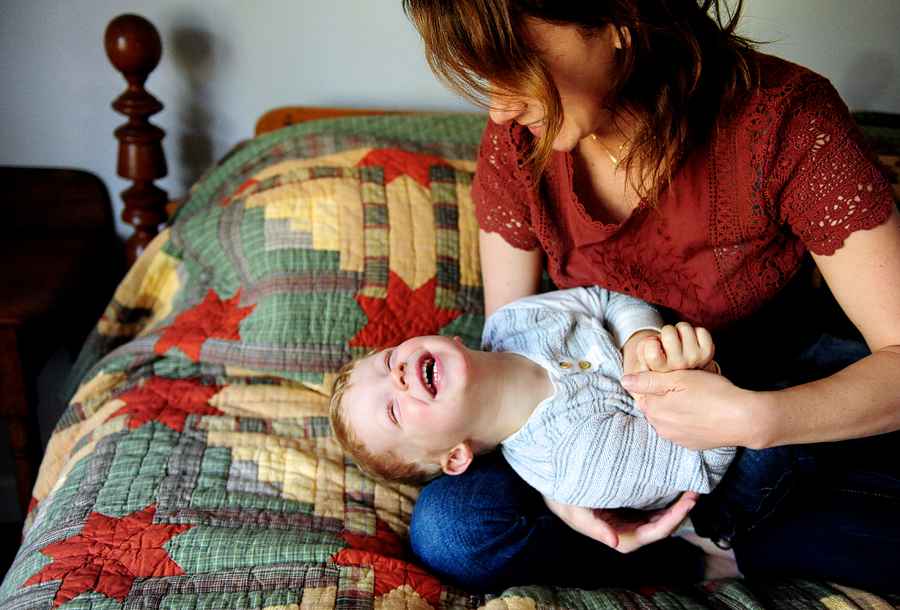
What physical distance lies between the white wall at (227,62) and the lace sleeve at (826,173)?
107 cm

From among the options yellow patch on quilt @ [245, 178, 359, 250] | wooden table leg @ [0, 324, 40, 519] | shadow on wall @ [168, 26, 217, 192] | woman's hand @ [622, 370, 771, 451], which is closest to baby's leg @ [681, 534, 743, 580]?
woman's hand @ [622, 370, 771, 451]

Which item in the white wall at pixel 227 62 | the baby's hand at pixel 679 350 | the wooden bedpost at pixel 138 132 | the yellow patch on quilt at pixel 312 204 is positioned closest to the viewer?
the baby's hand at pixel 679 350

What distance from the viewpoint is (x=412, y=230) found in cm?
139

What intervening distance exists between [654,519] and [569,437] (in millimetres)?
185

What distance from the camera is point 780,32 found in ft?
6.00

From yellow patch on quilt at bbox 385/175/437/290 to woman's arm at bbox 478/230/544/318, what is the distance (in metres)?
0.18

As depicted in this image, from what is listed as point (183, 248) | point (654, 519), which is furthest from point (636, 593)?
point (183, 248)

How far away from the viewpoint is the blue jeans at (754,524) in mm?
903

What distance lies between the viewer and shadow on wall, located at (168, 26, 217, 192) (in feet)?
5.53

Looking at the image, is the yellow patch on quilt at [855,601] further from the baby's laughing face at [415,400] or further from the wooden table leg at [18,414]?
the wooden table leg at [18,414]

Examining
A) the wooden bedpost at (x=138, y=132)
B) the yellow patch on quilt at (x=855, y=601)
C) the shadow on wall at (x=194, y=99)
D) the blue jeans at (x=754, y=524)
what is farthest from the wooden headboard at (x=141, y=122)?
the yellow patch on quilt at (x=855, y=601)

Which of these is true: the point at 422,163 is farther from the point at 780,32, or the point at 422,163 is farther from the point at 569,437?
the point at 780,32

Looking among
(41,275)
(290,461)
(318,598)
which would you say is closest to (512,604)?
(318,598)

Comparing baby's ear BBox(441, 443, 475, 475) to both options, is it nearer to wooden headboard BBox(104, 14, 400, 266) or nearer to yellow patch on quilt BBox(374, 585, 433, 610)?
yellow patch on quilt BBox(374, 585, 433, 610)
